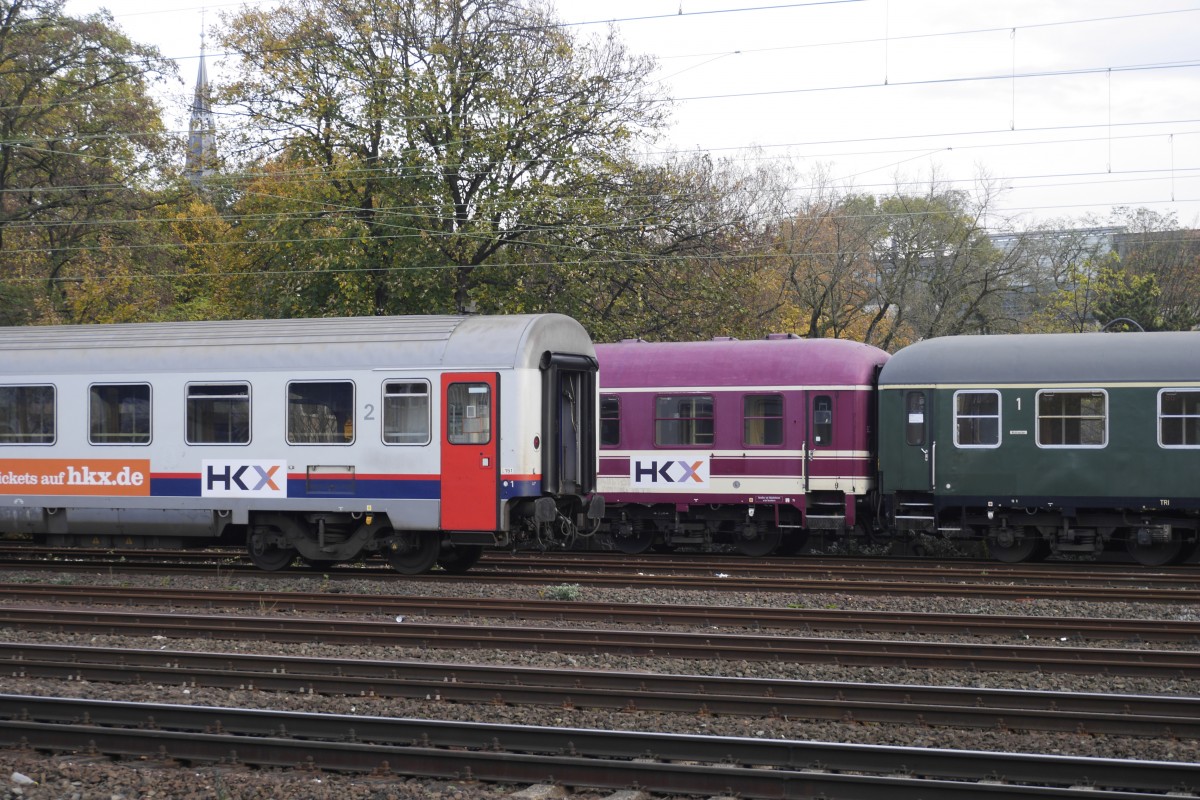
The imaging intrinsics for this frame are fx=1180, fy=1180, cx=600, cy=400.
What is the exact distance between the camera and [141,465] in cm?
1664

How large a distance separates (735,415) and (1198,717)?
11.9 meters

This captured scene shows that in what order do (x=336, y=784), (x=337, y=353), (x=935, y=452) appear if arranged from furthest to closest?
(x=935, y=452) < (x=337, y=353) < (x=336, y=784)

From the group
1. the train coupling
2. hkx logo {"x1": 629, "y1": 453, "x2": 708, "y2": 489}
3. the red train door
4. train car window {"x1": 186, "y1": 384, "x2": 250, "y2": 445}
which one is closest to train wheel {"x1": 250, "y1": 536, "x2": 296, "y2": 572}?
train car window {"x1": 186, "y1": 384, "x2": 250, "y2": 445}

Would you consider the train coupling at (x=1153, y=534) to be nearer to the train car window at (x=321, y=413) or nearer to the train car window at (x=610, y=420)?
the train car window at (x=610, y=420)

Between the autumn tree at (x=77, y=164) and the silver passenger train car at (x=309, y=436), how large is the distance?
47.2 ft

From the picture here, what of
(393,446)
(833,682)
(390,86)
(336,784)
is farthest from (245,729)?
(390,86)

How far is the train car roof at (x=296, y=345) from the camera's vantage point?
15.6 metres

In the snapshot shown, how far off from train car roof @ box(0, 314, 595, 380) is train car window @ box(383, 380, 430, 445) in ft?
0.96

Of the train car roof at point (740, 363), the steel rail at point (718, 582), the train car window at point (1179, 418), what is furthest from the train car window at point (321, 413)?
the train car window at point (1179, 418)

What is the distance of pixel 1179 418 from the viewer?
17328 mm

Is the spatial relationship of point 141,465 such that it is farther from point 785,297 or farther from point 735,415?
point 785,297

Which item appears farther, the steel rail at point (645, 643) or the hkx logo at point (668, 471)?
the hkx logo at point (668, 471)

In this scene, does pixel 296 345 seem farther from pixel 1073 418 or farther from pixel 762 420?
pixel 1073 418

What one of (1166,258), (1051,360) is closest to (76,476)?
(1051,360)
